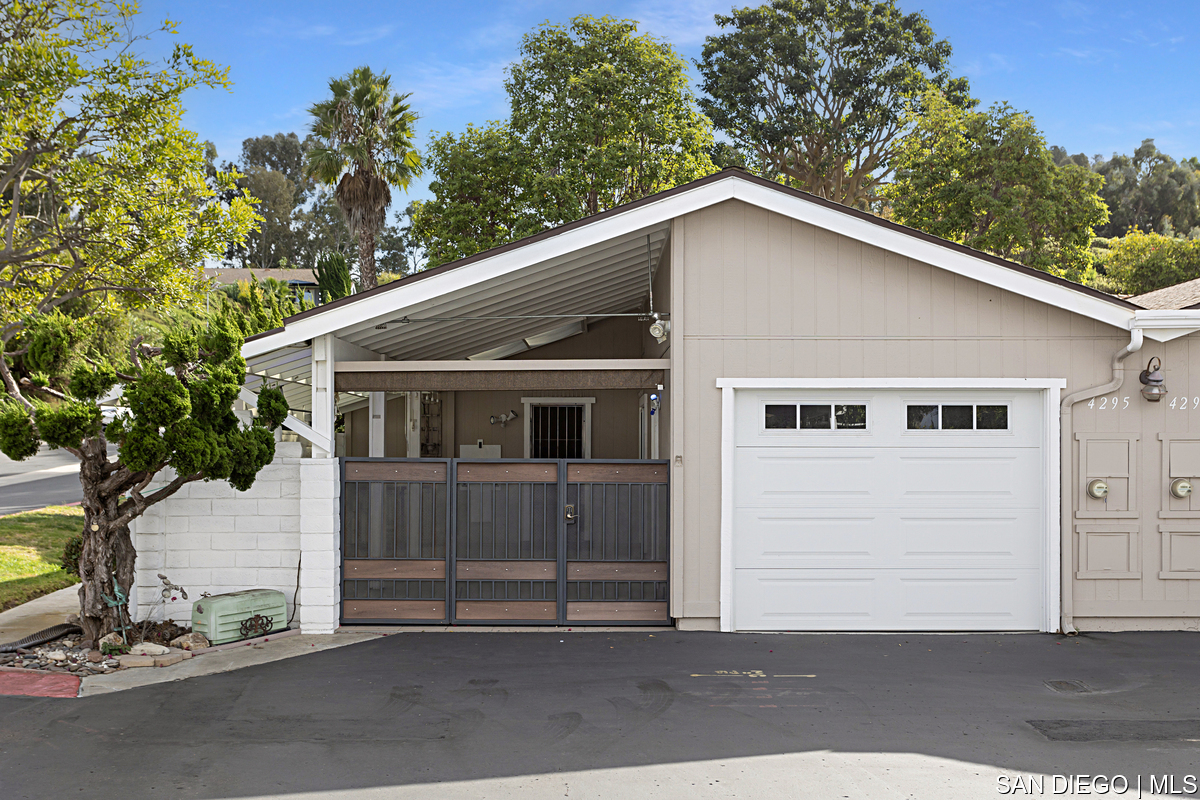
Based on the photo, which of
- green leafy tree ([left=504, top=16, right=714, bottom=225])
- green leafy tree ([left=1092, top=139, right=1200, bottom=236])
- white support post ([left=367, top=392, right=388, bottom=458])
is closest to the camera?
white support post ([left=367, top=392, right=388, bottom=458])

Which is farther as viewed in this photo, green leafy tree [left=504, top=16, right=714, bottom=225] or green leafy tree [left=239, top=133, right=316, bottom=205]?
green leafy tree [left=239, top=133, right=316, bottom=205]

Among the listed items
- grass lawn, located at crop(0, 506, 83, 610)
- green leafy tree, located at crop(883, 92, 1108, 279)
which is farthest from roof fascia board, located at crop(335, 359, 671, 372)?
green leafy tree, located at crop(883, 92, 1108, 279)

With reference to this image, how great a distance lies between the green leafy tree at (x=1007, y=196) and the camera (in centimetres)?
1858

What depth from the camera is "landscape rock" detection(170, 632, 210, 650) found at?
273 inches

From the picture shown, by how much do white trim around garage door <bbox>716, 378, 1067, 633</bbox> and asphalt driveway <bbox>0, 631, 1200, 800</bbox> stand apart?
1.76ft

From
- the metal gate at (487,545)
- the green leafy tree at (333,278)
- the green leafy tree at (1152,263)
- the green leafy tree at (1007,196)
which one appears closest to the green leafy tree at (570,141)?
the green leafy tree at (333,278)

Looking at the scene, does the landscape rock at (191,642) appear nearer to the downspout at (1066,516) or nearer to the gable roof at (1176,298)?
the downspout at (1066,516)

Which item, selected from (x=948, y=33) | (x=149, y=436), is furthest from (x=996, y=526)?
(x=948, y=33)

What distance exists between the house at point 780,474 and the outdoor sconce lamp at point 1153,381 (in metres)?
0.03

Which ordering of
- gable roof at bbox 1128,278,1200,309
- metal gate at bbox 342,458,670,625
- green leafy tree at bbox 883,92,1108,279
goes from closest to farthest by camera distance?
1. metal gate at bbox 342,458,670,625
2. gable roof at bbox 1128,278,1200,309
3. green leafy tree at bbox 883,92,1108,279

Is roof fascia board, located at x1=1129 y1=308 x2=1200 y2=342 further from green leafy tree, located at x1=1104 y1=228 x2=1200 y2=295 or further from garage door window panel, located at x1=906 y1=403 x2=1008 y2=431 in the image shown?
green leafy tree, located at x1=1104 y1=228 x2=1200 y2=295

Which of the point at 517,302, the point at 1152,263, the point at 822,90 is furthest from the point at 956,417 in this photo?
the point at 822,90

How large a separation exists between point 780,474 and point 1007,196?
14.6 metres

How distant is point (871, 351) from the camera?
7395 millimetres
